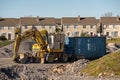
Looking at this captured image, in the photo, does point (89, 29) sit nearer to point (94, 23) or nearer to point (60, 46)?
point (94, 23)

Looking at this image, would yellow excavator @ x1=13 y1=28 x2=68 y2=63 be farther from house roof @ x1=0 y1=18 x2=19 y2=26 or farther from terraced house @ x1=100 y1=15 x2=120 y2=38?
terraced house @ x1=100 y1=15 x2=120 y2=38

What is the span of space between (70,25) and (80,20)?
3.37 meters

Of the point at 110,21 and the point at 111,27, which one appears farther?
the point at 110,21

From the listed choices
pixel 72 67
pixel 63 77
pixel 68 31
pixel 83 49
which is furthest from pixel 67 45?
pixel 68 31

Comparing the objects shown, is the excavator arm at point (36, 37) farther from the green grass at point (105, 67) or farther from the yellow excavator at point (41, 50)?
the green grass at point (105, 67)

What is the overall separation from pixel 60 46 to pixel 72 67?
25.3ft

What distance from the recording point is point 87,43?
130 feet

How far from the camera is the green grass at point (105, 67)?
2766 cm

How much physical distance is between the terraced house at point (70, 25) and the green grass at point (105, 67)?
225ft

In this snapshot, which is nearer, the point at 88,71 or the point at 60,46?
the point at 88,71

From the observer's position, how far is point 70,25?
99938mm

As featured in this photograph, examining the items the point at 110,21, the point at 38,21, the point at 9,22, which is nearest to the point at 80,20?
the point at 110,21

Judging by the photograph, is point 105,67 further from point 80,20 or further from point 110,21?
point 110,21

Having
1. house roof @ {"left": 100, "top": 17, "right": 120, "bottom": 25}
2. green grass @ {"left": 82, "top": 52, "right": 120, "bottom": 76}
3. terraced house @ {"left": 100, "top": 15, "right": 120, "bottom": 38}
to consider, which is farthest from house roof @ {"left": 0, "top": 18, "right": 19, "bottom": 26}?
green grass @ {"left": 82, "top": 52, "right": 120, "bottom": 76}
